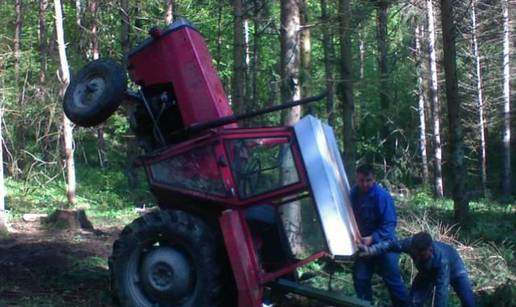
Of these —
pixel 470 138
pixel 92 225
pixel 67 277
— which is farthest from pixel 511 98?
pixel 67 277

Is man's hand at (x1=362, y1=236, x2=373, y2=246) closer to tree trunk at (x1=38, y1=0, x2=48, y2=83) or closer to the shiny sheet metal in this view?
the shiny sheet metal

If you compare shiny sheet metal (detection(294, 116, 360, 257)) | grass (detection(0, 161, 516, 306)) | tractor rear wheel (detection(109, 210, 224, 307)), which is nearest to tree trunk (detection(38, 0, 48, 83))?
grass (detection(0, 161, 516, 306))

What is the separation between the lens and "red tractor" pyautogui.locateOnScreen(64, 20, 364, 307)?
25.8 feet

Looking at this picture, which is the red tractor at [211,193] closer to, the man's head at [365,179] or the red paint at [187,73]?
the red paint at [187,73]

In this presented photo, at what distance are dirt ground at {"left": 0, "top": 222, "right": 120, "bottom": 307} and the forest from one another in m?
0.04

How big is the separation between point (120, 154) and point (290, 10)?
24.6 metres

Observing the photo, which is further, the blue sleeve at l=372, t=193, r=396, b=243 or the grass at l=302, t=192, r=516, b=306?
the grass at l=302, t=192, r=516, b=306

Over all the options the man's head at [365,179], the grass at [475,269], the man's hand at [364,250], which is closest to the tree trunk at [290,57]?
the grass at [475,269]

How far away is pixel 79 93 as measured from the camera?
9.10 meters

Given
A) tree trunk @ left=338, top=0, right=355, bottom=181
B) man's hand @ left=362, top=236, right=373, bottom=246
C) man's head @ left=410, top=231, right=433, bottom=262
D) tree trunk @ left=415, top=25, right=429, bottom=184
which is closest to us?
man's head @ left=410, top=231, right=433, bottom=262

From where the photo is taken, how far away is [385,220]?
858 cm

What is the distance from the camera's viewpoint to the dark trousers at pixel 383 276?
8.65 meters

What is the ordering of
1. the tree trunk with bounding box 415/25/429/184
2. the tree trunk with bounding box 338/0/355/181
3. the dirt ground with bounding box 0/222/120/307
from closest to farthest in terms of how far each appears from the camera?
the dirt ground with bounding box 0/222/120/307 < the tree trunk with bounding box 338/0/355/181 < the tree trunk with bounding box 415/25/429/184

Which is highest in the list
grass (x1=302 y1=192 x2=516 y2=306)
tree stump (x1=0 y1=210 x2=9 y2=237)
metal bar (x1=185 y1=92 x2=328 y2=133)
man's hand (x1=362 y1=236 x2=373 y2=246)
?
metal bar (x1=185 y1=92 x2=328 y2=133)
